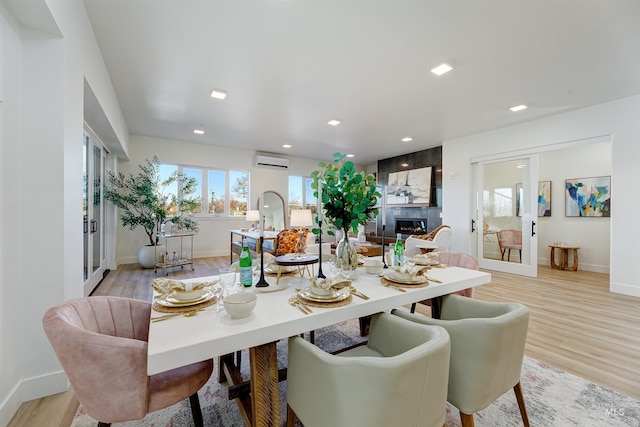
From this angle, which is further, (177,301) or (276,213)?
(276,213)

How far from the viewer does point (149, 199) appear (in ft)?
16.6

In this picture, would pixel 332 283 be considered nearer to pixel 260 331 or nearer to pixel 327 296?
pixel 327 296

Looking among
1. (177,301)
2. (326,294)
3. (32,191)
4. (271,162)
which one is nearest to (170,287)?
(177,301)

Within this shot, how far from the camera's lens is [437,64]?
2887mm

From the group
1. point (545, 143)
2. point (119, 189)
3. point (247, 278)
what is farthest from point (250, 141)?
point (545, 143)

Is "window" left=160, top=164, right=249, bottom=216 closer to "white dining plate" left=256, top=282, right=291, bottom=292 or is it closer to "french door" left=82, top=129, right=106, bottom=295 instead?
"french door" left=82, top=129, right=106, bottom=295

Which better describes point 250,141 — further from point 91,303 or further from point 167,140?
point 91,303

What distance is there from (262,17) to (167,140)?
4.87 meters

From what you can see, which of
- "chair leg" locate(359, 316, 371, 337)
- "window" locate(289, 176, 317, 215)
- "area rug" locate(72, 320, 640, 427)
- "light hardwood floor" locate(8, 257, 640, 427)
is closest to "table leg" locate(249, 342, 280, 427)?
"area rug" locate(72, 320, 640, 427)

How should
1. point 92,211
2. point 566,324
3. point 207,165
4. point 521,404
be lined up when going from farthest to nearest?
point 207,165 → point 92,211 → point 566,324 → point 521,404

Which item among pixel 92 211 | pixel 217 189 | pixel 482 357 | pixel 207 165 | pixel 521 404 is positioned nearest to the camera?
pixel 482 357

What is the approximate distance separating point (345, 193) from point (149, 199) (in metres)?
4.82

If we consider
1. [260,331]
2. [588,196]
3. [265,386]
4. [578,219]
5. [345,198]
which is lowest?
[265,386]

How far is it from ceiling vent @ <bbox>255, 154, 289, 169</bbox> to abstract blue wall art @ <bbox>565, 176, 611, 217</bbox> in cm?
648
